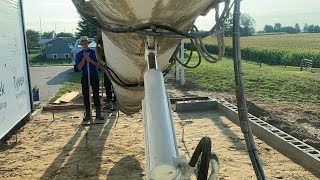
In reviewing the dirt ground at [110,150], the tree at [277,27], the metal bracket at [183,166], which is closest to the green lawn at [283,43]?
the dirt ground at [110,150]

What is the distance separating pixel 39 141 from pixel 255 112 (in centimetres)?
466

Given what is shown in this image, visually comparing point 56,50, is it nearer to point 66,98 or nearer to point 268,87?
point 66,98

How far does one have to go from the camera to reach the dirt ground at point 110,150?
17.0 feet

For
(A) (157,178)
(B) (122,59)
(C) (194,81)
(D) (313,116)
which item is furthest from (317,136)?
(C) (194,81)

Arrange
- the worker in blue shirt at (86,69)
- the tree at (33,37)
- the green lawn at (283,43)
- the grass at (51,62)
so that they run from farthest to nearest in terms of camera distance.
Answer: the tree at (33,37)
the green lawn at (283,43)
the grass at (51,62)
the worker in blue shirt at (86,69)

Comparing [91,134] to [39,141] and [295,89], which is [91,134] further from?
[295,89]

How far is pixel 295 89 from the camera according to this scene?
1256cm

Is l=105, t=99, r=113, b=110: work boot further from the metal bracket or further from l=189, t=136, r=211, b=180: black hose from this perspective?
the metal bracket

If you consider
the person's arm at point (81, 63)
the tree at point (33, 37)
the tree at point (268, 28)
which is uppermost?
the tree at point (268, 28)

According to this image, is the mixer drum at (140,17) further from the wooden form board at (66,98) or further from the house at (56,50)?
the house at (56,50)

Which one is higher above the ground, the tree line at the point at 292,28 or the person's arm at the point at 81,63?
the tree line at the point at 292,28

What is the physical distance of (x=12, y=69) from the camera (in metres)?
7.11

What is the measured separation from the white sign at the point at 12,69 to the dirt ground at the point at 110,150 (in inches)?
18.7

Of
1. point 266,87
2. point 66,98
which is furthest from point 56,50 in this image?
point 266,87
